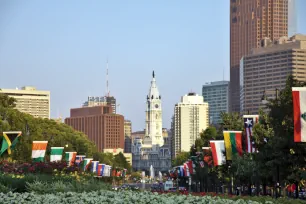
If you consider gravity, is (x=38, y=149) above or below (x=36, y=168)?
above

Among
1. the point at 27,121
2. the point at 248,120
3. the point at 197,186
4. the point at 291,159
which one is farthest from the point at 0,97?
the point at 291,159

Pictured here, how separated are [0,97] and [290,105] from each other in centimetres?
9540

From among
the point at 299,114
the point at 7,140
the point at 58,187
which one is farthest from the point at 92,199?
the point at 7,140

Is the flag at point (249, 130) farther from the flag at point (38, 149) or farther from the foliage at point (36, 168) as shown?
the flag at point (38, 149)

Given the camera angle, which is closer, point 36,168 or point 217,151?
point 36,168

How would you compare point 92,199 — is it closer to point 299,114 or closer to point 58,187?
point 58,187

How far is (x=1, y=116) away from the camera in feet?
441

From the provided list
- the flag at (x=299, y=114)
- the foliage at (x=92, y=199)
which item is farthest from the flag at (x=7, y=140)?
the foliage at (x=92, y=199)

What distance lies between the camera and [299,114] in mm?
41469

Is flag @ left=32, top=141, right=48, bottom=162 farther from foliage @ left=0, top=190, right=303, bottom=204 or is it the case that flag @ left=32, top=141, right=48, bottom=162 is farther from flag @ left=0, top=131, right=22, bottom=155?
foliage @ left=0, top=190, right=303, bottom=204

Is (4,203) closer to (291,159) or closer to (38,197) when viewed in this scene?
(38,197)

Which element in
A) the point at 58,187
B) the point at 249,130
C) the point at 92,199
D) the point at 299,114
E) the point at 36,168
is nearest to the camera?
the point at 92,199

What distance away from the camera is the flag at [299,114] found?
136ft

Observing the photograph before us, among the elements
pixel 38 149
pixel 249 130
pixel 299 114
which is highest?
pixel 249 130
